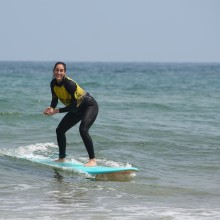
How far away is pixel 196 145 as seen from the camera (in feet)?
43.6

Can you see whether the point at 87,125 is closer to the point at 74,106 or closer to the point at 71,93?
the point at 74,106

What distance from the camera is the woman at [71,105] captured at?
9336 millimetres

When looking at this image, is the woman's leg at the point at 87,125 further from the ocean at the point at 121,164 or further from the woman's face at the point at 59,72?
the woman's face at the point at 59,72

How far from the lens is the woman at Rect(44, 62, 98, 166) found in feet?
30.6

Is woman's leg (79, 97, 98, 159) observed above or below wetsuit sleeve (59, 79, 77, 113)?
below

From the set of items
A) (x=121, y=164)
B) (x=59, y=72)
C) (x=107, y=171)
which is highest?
(x=59, y=72)

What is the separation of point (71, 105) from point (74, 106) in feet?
0.16

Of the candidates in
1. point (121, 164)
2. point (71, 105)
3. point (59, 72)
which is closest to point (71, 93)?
point (71, 105)

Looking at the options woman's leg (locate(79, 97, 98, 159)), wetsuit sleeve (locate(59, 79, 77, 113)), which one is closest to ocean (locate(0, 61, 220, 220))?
woman's leg (locate(79, 97, 98, 159))

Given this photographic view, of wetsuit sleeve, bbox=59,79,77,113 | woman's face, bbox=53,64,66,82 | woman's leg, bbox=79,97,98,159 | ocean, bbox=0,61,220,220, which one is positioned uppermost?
woman's face, bbox=53,64,66,82

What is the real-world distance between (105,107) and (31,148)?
1102cm

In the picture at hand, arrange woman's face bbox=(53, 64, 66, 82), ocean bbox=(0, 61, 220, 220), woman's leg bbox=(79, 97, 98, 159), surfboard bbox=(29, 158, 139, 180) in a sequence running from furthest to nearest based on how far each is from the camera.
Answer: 1. woman's leg bbox=(79, 97, 98, 159)
2. surfboard bbox=(29, 158, 139, 180)
3. woman's face bbox=(53, 64, 66, 82)
4. ocean bbox=(0, 61, 220, 220)

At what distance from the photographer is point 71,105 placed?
31.1ft

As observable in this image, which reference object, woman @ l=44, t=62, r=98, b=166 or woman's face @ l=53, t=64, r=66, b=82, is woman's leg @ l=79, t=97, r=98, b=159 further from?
woman's face @ l=53, t=64, r=66, b=82
